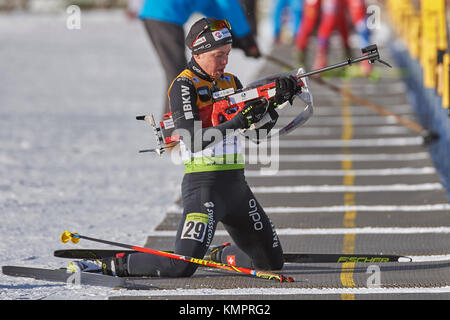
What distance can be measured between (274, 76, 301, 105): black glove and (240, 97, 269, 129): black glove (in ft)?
0.31

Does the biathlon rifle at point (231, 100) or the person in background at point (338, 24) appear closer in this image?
the biathlon rifle at point (231, 100)

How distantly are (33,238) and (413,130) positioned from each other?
263 inches

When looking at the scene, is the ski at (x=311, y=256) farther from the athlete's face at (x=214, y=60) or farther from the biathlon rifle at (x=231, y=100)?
the athlete's face at (x=214, y=60)

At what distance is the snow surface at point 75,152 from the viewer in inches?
274

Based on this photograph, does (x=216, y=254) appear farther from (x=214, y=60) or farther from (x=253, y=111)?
(x=214, y=60)

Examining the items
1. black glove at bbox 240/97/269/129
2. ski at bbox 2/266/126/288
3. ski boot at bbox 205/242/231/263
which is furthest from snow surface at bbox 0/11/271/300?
black glove at bbox 240/97/269/129

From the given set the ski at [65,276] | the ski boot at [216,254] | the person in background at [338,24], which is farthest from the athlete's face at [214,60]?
the person in background at [338,24]

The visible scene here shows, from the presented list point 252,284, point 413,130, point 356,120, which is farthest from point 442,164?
point 252,284

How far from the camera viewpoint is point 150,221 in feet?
24.9

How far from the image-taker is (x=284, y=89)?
541cm

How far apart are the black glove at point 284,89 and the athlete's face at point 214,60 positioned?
391mm

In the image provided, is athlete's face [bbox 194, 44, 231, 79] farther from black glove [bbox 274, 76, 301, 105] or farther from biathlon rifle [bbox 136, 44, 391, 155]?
black glove [bbox 274, 76, 301, 105]

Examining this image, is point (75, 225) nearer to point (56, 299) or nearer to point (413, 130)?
point (56, 299)

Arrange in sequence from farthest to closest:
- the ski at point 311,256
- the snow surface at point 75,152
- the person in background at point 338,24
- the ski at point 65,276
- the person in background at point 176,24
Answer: the person in background at point 338,24 < the person in background at point 176,24 < the snow surface at point 75,152 < the ski at point 311,256 < the ski at point 65,276
